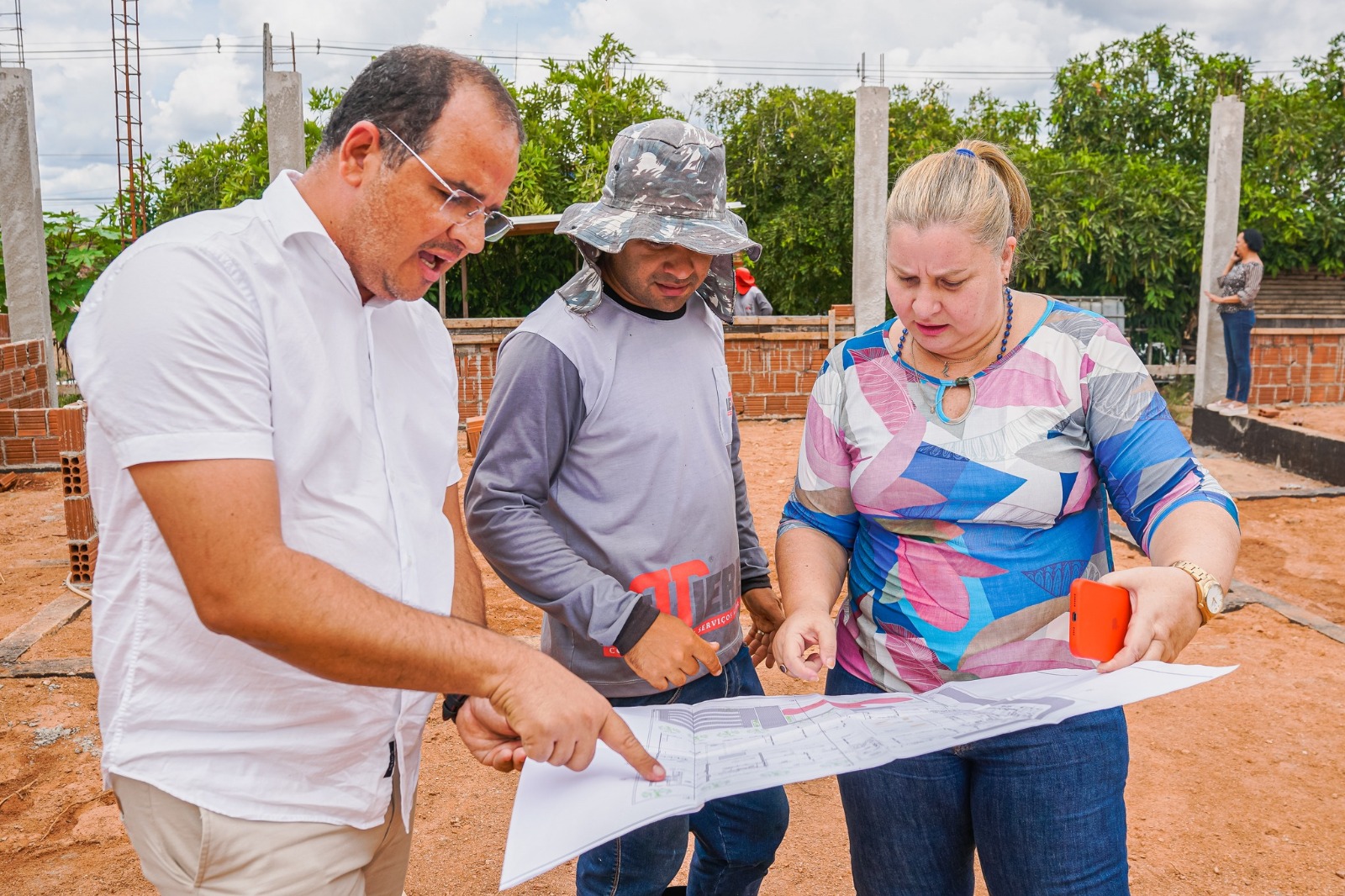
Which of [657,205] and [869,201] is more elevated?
[869,201]

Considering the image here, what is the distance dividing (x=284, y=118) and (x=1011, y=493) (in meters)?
10.3

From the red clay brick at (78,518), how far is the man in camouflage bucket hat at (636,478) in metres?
4.49

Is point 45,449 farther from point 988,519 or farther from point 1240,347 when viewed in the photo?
point 1240,347

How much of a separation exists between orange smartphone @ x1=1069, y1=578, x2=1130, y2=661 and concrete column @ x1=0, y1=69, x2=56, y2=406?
36.6 ft

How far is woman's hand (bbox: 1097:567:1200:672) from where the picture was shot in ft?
4.82

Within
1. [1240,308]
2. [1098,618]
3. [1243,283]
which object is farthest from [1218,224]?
[1098,618]

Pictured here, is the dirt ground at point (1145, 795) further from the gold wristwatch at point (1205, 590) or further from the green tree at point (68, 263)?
the green tree at point (68, 263)

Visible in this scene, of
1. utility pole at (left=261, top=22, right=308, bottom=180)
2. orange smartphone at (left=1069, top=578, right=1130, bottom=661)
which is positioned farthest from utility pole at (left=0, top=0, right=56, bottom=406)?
orange smartphone at (left=1069, top=578, right=1130, bottom=661)

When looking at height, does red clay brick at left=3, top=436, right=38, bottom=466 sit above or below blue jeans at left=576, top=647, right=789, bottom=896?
below

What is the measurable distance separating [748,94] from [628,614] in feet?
53.1

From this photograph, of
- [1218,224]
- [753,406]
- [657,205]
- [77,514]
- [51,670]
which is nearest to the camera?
[657,205]

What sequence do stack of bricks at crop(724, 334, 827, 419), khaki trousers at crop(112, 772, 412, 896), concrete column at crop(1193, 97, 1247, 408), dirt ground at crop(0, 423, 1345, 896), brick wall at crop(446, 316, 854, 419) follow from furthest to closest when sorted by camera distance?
1. stack of bricks at crop(724, 334, 827, 419)
2. brick wall at crop(446, 316, 854, 419)
3. concrete column at crop(1193, 97, 1247, 408)
4. dirt ground at crop(0, 423, 1345, 896)
5. khaki trousers at crop(112, 772, 412, 896)

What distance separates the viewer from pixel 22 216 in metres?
10.5

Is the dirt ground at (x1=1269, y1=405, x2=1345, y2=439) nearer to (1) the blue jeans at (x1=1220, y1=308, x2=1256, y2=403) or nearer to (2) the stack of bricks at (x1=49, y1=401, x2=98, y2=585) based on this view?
(1) the blue jeans at (x1=1220, y1=308, x2=1256, y2=403)
